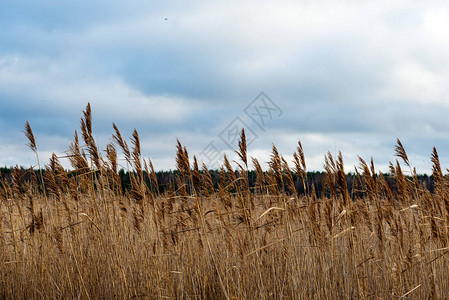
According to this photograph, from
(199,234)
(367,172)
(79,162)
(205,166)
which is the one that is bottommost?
(199,234)

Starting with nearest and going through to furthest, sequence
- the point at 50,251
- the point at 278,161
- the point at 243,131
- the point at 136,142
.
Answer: the point at 243,131
the point at 278,161
the point at 136,142
the point at 50,251

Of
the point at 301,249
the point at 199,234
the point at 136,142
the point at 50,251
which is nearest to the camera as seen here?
the point at 136,142

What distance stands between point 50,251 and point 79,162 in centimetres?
170

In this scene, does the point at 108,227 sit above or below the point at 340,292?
above

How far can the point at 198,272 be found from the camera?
399cm

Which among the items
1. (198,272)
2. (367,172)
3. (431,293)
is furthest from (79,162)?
(431,293)

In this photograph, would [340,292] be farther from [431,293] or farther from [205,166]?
[205,166]

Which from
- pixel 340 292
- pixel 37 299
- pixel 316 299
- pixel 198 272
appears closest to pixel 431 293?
pixel 340 292

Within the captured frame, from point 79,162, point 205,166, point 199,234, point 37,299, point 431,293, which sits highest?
point 79,162

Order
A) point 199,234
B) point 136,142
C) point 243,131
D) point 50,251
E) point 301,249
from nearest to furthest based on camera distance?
point 243,131 < point 136,142 < point 301,249 < point 199,234 < point 50,251

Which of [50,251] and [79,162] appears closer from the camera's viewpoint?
[79,162]

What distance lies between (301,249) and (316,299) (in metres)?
0.61

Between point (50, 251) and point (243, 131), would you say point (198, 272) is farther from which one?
point (50, 251)

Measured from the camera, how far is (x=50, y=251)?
4.86 m
